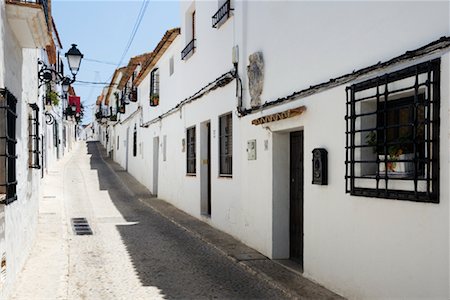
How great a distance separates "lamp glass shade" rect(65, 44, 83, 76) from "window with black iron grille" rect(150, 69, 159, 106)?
6737 mm

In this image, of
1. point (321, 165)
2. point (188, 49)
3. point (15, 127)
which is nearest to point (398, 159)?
point (321, 165)

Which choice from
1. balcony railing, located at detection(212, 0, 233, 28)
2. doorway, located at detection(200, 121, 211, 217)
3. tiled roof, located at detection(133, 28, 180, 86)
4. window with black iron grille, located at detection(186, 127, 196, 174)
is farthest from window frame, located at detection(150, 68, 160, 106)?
balcony railing, located at detection(212, 0, 233, 28)

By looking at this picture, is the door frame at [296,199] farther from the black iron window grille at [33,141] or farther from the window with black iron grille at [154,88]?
the window with black iron grille at [154,88]

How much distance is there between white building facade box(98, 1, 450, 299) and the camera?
4082mm

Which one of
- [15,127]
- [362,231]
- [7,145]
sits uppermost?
[15,127]

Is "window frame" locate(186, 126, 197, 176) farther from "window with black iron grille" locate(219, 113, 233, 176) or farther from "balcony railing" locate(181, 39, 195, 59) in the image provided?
"window with black iron grille" locate(219, 113, 233, 176)

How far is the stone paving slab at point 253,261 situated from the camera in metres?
5.83

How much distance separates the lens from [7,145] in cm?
529

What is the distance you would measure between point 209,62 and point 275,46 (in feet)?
12.0

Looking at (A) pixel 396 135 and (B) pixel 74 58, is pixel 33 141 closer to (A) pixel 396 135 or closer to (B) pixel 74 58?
(B) pixel 74 58

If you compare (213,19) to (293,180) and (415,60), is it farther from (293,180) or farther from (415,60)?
(415,60)

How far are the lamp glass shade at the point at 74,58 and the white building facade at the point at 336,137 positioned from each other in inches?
110

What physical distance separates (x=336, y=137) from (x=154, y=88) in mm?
12675

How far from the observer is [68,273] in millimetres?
6914
